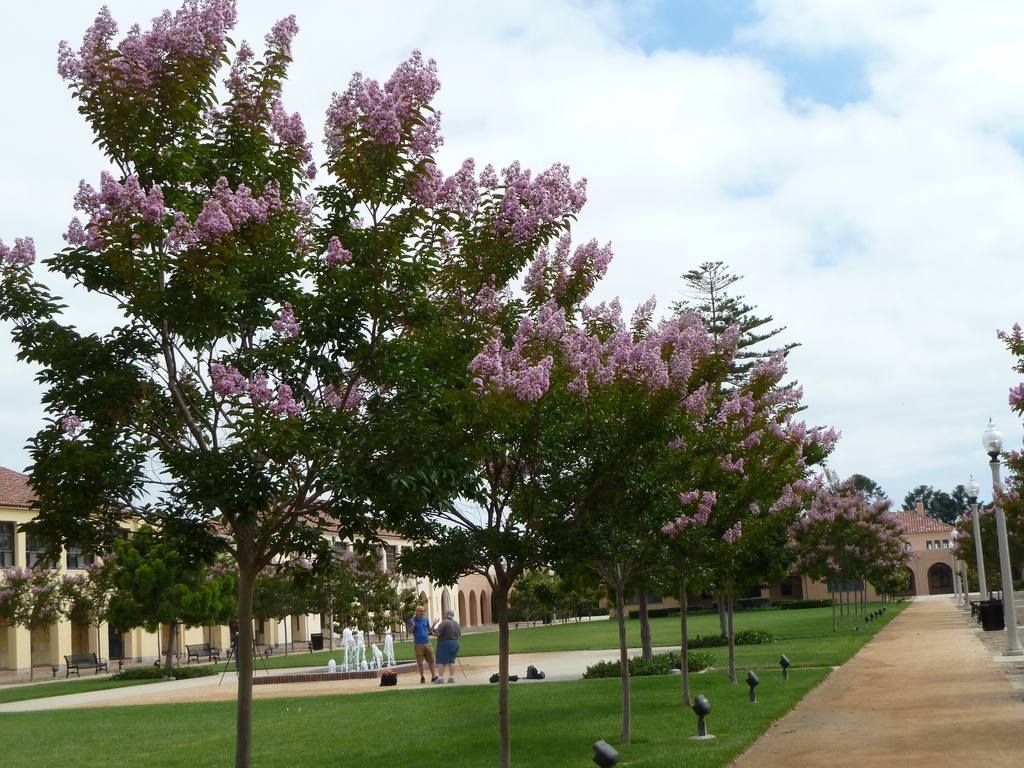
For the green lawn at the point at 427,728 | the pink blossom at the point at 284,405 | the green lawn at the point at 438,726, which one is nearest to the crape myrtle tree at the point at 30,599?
the green lawn at the point at 427,728

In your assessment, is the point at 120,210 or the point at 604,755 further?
the point at 604,755

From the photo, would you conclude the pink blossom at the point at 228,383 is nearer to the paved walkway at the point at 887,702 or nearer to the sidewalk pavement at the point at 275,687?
the paved walkway at the point at 887,702

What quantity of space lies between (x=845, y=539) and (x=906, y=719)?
25.6 m

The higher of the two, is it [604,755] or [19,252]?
[19,252]

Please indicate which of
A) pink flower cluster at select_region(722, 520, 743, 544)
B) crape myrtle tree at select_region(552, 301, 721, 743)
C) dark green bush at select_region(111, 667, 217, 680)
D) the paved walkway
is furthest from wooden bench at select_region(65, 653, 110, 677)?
crape myrtle tree at select_region(552, 301, 721, 743)

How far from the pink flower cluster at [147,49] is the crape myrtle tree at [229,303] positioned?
14 mm

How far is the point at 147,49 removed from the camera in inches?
286

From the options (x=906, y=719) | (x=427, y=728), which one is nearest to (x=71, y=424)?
(x=427, y=728)

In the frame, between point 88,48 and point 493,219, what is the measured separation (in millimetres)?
3420

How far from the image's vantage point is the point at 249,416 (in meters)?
6.76

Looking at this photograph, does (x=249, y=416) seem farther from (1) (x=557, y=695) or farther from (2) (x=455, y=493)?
(1) (x=557, y=695)

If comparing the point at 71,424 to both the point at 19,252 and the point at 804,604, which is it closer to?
the point at 19,252

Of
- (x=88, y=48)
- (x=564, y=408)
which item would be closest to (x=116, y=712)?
(x=564, y=408)

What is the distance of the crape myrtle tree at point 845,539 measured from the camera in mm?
35688
